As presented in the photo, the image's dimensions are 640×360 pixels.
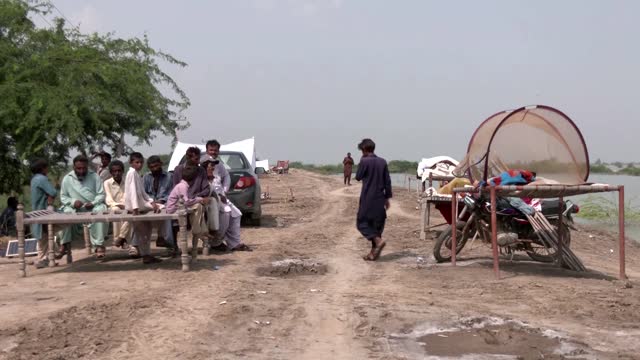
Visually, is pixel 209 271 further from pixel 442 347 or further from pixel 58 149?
pixel 58 149

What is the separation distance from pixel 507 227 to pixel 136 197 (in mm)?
4765

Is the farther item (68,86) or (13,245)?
(68,86)

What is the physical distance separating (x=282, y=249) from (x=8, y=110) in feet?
15.8

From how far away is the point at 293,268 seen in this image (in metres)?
8.27

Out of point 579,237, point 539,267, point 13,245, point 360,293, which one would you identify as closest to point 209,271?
point 360,293

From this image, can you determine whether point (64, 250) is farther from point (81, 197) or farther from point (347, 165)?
point (347, 165)

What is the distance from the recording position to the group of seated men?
8062 millimetres

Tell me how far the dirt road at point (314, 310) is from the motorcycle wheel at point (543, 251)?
0.14 metres

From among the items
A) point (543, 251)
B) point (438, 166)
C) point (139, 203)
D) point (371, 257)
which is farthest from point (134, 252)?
point (438, 166)

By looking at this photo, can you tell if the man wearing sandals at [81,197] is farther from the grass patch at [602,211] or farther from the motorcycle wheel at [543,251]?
the grass patch at [602,211]

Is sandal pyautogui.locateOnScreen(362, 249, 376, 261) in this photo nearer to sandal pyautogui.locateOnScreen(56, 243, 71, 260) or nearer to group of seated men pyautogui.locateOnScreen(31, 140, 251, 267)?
group of seated men pyautogui.locateOnScreen(31, 140, 251, 267)

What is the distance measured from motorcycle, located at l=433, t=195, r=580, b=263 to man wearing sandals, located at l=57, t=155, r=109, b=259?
459cm

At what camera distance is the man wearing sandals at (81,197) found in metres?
8.41

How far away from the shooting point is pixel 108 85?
38.0 feet
